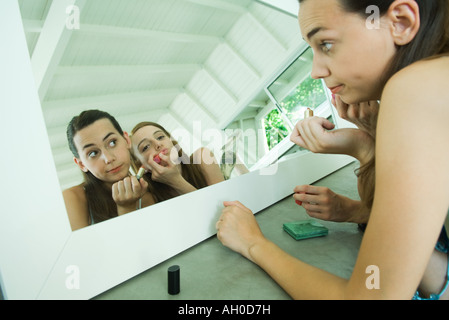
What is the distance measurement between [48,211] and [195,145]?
0.38 meters

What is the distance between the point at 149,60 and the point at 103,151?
0.78 ft

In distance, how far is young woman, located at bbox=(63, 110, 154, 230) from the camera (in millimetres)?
536

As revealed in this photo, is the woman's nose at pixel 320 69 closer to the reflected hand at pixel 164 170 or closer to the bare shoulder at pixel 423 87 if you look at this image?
the bare shoulder at pixel 423 87

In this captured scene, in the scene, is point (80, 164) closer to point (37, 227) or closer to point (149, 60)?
point (37, 227)

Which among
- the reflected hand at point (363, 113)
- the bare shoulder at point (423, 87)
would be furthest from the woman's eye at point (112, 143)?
the reflected hand at point (363, 113)

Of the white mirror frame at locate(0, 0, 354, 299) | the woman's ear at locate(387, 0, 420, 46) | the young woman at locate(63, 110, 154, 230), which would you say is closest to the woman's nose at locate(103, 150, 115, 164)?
the young woman at locate(63, 110, 154, 230)

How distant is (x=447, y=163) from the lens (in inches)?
15.9

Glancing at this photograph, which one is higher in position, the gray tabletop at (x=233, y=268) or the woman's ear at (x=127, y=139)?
the woman's ear at (x=127, y=139)

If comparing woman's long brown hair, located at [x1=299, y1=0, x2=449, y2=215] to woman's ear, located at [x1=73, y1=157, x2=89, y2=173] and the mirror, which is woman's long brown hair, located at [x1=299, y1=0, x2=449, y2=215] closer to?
the mirror

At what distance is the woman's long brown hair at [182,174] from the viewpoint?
65 cm

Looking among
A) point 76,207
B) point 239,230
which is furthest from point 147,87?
point 239,230

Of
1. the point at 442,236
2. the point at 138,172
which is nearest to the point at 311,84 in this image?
the point at 442,236

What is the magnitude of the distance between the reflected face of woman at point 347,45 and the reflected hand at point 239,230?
382mm
